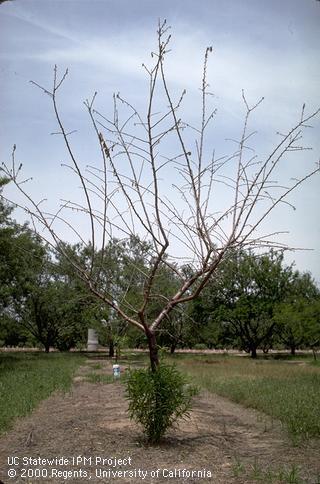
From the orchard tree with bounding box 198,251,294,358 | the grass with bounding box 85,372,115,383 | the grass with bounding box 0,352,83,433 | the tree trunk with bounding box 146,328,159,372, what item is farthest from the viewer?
the orchard tree with bounding box 198,251,294,358

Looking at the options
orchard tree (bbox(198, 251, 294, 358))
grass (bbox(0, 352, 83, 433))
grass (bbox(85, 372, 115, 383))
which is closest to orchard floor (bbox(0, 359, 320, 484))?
grass (bbox(0, 352, 83, 433))

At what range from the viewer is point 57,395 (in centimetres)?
1115

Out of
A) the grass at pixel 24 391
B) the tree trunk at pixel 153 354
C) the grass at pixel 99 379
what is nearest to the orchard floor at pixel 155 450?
the grass at pixel 24 391

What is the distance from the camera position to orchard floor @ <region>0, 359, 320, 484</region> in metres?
4.71

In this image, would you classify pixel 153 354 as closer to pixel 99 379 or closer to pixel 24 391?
pixel 24 391

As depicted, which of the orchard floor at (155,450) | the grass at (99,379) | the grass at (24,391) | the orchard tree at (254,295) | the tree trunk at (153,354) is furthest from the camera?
the orchard tree at (254,295)

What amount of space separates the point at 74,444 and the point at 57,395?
5.46m

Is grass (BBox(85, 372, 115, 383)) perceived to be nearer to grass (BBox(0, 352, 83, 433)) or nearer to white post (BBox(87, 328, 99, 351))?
grass (BBox(0, 352, 83, 433))

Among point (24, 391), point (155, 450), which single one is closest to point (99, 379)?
point (24, 391)

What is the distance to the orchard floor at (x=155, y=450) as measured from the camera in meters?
4.71

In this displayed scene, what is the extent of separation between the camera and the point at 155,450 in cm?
562

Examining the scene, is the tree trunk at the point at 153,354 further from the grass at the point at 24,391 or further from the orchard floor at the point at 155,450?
the grass at the point at 24,391

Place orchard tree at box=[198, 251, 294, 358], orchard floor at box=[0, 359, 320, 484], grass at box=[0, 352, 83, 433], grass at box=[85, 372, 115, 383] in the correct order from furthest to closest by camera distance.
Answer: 1. orchard tree at box=[198, 251, 294, 358]
2. grass at box=[85, 372, 115, 383]
3. grass at box=[0, 352, 83, 433]
4. orchard floor at box=[0, 359, 320, 484]

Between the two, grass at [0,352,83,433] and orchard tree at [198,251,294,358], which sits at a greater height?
orchard tree at [198,251,294,358]
